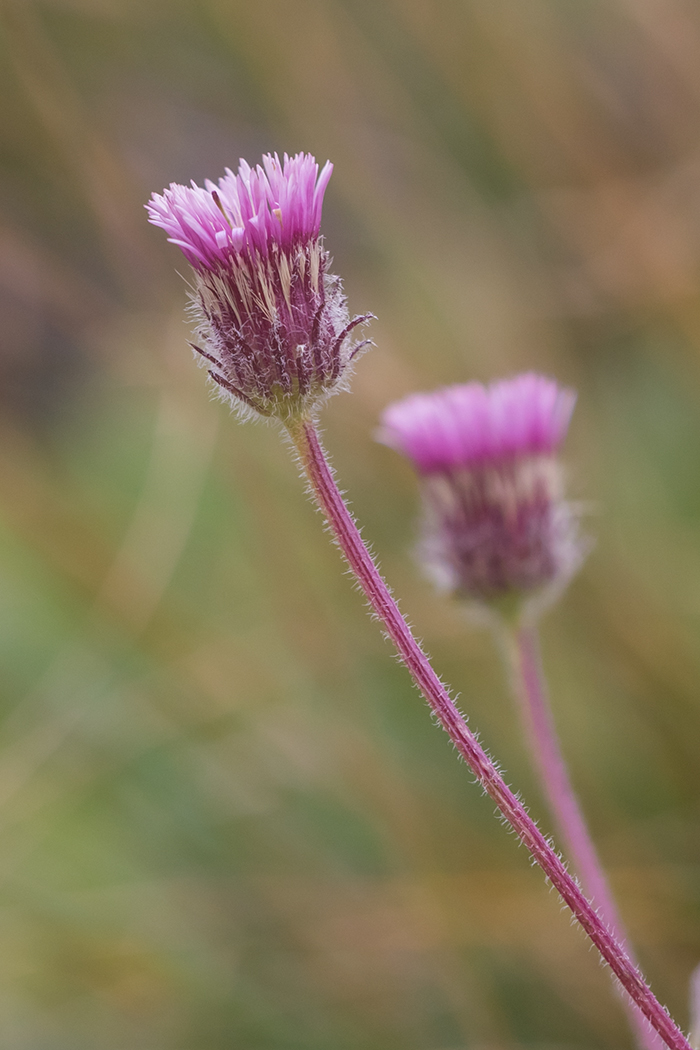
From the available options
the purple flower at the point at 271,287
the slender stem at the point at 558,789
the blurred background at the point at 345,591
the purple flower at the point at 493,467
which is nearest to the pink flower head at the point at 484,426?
the purple flower at the point at 493,467

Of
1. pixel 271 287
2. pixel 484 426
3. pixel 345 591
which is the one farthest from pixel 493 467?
pixel 345 591

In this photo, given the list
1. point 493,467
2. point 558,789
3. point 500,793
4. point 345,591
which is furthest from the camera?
point 345,591

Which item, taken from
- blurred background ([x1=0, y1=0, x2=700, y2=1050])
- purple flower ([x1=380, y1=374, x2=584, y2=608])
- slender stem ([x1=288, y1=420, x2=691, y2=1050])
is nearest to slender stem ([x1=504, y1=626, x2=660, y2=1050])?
purple flower ([x1=380, y1=374, x2=584, y2=608])

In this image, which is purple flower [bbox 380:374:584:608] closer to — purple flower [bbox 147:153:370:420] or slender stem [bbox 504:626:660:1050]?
slender stem [bbox 504:626:660:1050]

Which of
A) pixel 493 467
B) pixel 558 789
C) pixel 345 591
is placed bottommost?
pixel 558 789

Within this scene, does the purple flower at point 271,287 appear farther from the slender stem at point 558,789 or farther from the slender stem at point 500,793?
the slender stem at point 558,789

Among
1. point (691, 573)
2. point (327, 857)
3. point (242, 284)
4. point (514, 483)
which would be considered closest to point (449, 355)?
point (691, 573)

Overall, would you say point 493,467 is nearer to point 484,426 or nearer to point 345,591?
point 484,426
